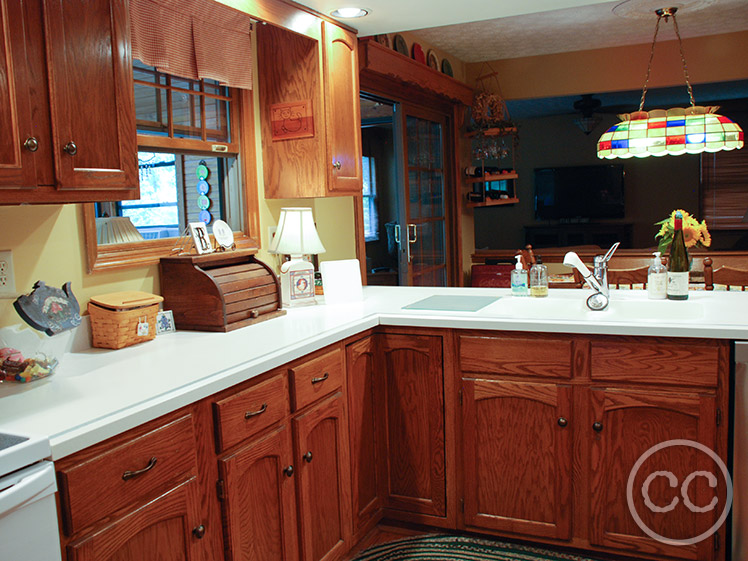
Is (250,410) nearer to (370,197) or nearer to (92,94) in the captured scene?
(92,94)

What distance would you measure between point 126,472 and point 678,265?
2161 millimetres

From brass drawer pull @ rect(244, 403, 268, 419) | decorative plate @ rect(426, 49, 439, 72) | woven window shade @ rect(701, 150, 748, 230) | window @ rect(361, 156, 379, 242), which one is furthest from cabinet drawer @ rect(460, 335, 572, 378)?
woven window shade @ rect(701, 150, 748, 230)

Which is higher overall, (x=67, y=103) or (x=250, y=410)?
(x=67, y=103)

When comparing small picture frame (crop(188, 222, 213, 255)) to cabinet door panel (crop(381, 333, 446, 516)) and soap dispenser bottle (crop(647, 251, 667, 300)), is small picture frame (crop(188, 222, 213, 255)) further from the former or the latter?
soap dispenser bottle (crop(647, 251, 667, 300))

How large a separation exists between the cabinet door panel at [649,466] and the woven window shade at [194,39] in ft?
6.03

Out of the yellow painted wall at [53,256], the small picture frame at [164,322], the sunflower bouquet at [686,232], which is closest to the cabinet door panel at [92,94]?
the yellow painted wall at [53,256]

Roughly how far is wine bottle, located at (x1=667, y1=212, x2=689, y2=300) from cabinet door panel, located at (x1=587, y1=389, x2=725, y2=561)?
589 millimetres

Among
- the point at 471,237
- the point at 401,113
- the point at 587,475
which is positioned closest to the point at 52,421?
the point at 587,475

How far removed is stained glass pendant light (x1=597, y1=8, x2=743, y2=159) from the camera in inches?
143

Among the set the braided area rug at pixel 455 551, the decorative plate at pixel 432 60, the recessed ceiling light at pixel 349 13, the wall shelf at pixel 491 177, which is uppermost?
the decorative plate at pixel 432 60

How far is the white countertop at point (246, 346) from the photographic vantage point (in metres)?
1.47

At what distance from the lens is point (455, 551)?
2523 millimetres

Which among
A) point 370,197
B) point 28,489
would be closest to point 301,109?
point 28,489

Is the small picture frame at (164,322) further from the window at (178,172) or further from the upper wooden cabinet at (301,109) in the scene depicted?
the upper wooden cabinet at (301,109)
